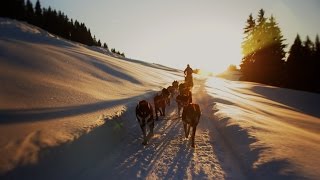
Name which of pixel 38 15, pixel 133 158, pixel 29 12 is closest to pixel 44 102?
pixel 133 158

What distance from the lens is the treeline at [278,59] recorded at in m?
50.3

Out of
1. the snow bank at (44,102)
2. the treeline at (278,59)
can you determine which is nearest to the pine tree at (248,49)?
the treeline at (278,59)

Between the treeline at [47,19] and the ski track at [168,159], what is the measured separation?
79.8 meters

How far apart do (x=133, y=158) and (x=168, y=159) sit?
1087 mm

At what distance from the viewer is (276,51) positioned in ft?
175

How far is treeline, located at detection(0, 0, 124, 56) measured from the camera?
83419 mm

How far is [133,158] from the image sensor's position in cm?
1067

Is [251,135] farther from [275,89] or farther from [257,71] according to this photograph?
[257,71]

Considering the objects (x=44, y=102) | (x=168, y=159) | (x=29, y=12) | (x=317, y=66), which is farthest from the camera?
(x=29, y=12)

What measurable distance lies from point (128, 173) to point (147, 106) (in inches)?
159

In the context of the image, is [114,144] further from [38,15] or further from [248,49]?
[38,15]

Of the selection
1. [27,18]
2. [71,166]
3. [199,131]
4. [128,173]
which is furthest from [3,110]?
[27,18]

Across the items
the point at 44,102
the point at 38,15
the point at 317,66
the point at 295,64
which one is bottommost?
the point at 44,102

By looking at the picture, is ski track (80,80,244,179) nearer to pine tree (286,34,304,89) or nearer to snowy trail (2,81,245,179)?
snowy trail (2,81,245,179)
